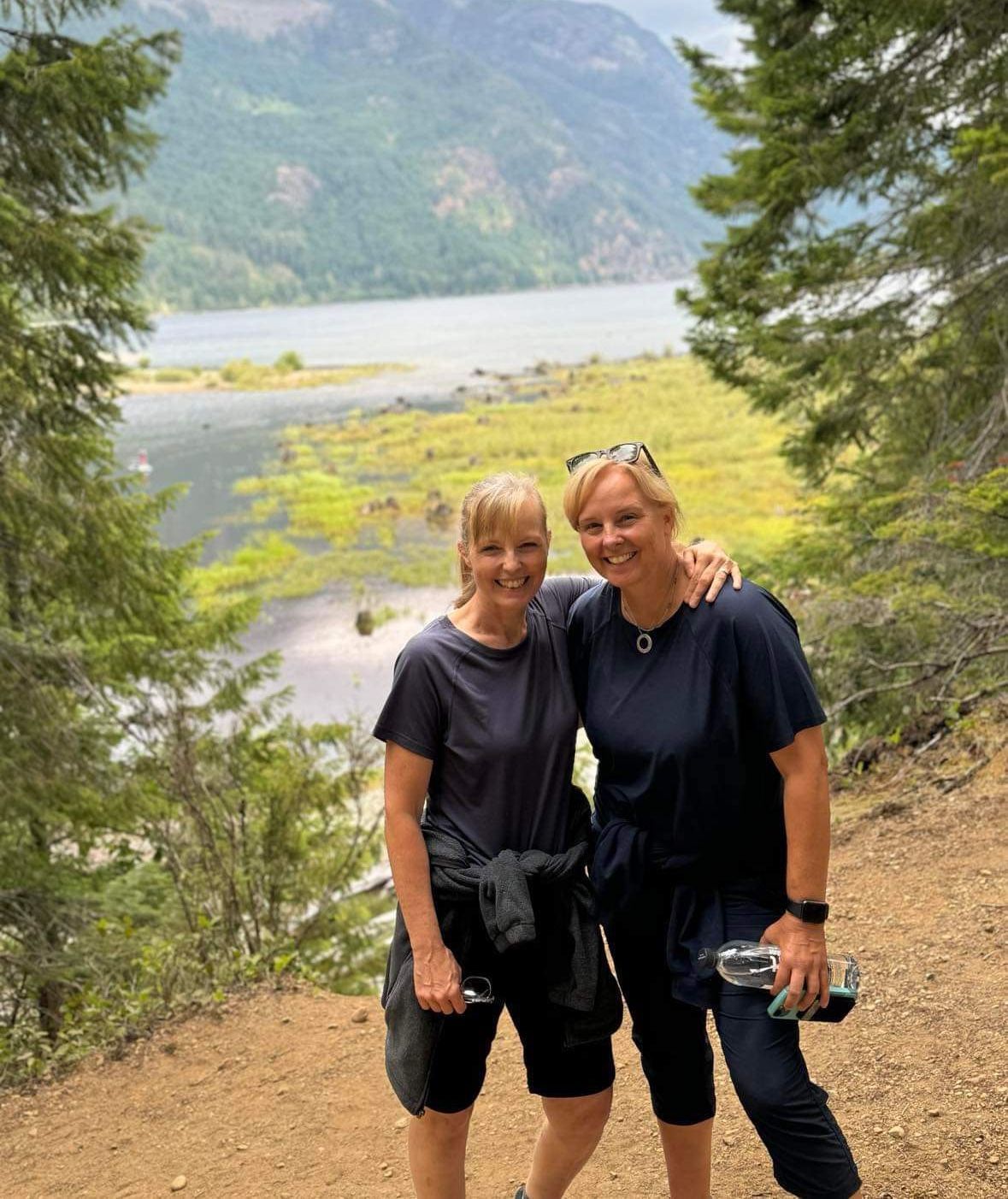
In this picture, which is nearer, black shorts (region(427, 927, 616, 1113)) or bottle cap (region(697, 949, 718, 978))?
bottle cap (region(697, 949, 718, 978))

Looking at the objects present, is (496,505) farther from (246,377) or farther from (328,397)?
(246,377)

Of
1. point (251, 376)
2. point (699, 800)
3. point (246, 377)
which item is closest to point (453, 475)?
point (699, 800)

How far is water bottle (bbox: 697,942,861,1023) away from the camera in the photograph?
2148 mm

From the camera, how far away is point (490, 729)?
2289 millimetres

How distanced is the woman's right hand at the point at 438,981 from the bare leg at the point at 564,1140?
396 mm

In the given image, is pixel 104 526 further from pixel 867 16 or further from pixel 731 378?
pixel 867 16

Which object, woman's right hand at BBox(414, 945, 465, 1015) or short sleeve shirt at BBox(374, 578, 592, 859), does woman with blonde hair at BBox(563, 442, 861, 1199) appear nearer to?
short sleeve shirt at BBox(374, 578, 592, 859)

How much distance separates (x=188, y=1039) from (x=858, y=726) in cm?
435

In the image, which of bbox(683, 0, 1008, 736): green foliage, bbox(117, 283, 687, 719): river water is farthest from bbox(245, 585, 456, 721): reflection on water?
bbox(683, 0, 1008, 736): green foliage

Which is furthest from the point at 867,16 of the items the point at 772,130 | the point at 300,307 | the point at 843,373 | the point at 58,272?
the point at 300,307

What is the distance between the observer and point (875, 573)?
637 cm

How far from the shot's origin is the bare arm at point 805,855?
2.11 meters

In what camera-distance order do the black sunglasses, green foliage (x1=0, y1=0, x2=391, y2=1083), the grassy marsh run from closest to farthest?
the black sunglasses, green foliage (x1=0, y1=0, x2=391, y2=1083), the grassy marsh

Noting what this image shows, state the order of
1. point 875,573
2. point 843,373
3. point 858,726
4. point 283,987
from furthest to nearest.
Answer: point 843,373
point 858,726
point 875,573
point 283,987
